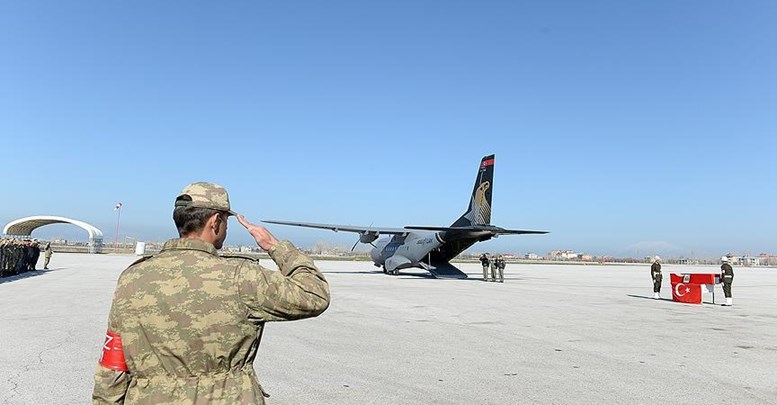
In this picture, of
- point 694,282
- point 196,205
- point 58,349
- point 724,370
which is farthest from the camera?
point 694,282

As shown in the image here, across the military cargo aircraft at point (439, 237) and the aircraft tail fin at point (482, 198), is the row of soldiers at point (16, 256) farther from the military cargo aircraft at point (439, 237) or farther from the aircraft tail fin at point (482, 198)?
the aircraft tail fin at point (482, 198)

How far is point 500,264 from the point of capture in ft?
95.1

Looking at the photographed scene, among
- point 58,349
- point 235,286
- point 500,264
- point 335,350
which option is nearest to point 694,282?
point 500,264

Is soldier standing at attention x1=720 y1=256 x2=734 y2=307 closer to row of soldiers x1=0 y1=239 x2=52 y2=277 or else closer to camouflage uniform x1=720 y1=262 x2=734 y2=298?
camouflage uniform x1=720 y1=262 x2=734 y2=298

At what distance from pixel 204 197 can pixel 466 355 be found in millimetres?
7022

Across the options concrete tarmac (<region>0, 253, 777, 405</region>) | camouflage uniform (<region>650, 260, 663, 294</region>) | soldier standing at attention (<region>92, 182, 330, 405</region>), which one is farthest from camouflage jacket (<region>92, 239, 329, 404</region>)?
camouflage uniform (<region>650, 260, 663, 294</region>)

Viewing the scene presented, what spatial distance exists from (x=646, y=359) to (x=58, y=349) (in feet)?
31.2

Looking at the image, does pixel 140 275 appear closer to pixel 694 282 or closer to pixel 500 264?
pixel 694 282

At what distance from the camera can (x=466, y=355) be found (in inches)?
352

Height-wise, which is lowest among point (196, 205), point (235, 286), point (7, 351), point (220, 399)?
point (7, 351)

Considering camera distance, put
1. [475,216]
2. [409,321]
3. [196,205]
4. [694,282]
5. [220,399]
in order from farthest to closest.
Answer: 1. [475,216]
2. [694,282]
3. [409,321]
4. [196,205]
5. [220,399]

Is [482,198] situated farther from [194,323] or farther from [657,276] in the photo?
[194,323]

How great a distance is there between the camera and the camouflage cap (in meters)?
2.77

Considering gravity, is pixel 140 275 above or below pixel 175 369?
A: above
